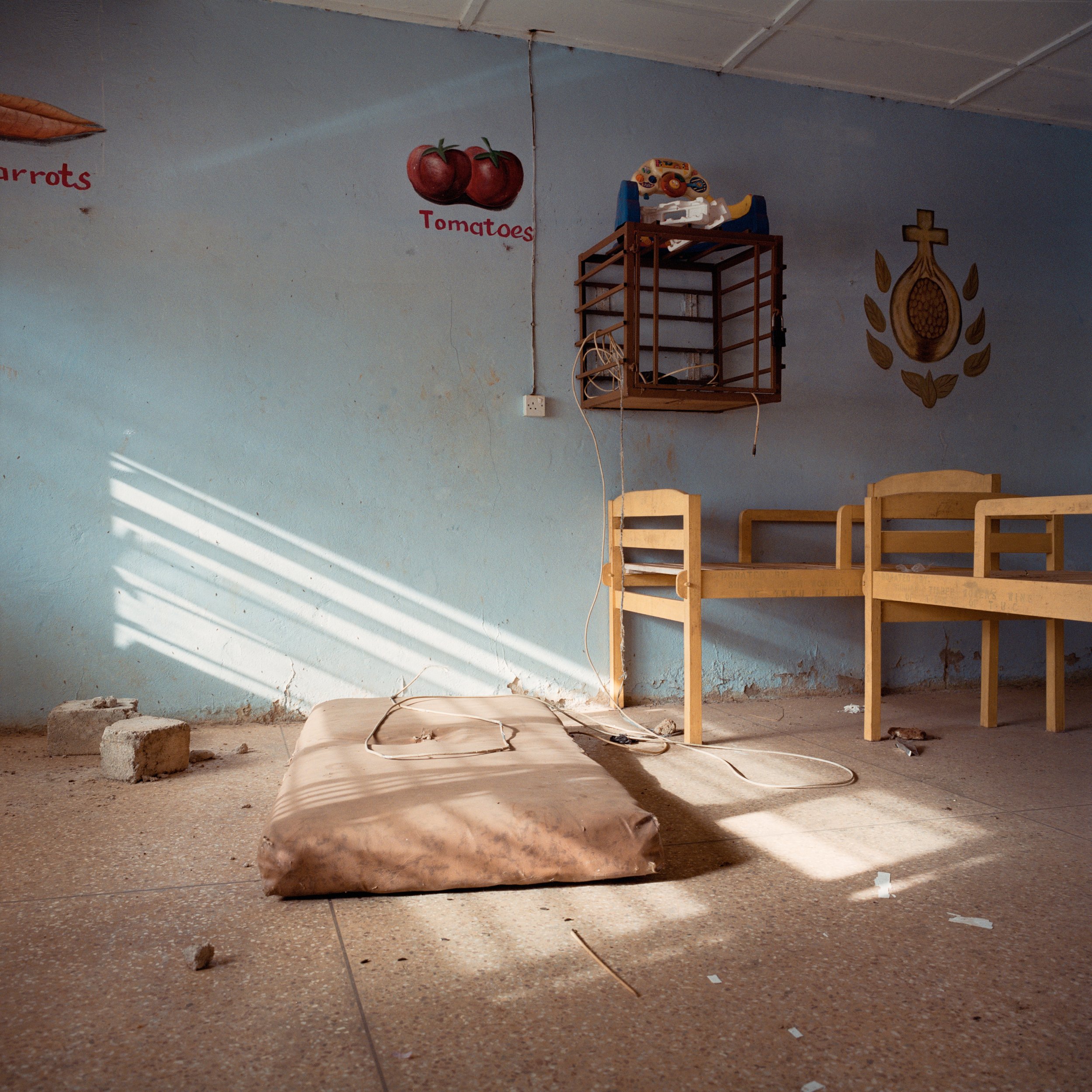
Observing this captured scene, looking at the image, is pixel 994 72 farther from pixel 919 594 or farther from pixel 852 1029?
pixel 852 1029

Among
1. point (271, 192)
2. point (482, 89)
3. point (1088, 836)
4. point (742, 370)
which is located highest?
point (482, 89)

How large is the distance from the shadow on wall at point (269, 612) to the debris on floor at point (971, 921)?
2059 millimetres

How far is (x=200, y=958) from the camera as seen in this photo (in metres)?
1.32

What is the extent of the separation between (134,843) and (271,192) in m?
2.31

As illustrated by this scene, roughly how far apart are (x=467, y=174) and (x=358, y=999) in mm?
2951

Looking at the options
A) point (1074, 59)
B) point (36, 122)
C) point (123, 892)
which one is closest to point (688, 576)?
point (123, 892)

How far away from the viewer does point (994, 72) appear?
12.2 feet

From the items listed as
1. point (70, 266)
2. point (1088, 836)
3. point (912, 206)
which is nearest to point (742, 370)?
point (912, 206)

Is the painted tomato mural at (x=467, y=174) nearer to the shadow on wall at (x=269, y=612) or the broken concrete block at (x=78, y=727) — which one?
the shadow on wall at (x=269, y=612)

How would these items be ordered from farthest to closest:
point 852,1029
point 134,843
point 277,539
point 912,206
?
point 912,206, point 277,539, point 134,843, point 852,1029

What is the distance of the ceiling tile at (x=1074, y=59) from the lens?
3.51m

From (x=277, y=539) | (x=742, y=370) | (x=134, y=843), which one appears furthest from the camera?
(x=742, y=370)

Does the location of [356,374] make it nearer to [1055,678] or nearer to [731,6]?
[731,6]

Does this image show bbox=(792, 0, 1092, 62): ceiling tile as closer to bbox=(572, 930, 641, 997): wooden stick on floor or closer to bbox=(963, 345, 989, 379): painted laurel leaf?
bbox=(963, 345, 989, 379): painted laurel leaf
